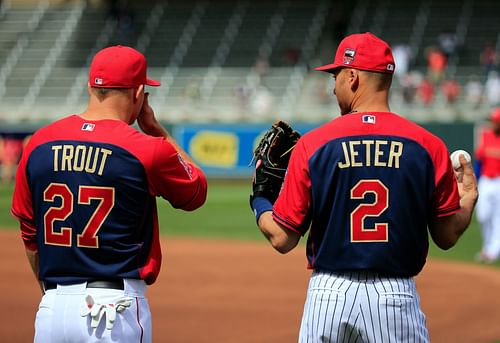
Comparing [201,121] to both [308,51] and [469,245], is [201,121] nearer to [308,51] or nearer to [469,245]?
[308,51]

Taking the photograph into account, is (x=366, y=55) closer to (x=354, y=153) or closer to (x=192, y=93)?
(x=354, y=153)

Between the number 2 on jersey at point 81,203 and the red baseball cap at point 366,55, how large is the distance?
4.12 feet

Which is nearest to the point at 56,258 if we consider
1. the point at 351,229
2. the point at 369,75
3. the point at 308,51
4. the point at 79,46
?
the point at 351,229

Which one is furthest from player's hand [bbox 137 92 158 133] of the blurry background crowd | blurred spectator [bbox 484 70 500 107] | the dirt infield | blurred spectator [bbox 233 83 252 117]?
blurred spectator [bbox 233 83 252 117]

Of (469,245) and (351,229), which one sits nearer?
(351,229)

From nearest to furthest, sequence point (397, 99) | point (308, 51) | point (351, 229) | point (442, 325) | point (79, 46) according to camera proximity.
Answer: point (351, 229) < point (442, 325) < point (397, 99) < point (308, 51) < point (79, 46)

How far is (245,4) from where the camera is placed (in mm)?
35844

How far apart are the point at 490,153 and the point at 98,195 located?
9.49 metres

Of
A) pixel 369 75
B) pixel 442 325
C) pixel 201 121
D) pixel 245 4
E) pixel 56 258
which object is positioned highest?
pixel 245 4

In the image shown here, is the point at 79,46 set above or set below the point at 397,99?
above

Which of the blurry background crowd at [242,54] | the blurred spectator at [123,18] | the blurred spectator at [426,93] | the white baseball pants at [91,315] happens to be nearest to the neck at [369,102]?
the white baseball pants at [91,315]

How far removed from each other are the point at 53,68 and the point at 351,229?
31.3 m

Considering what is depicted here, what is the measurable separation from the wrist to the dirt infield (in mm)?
3933

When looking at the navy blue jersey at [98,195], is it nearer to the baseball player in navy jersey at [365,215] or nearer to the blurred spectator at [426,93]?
the baseball player in navy jersey at [365,215]
